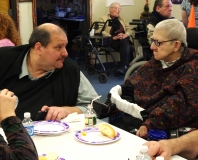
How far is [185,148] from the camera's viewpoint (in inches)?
67.0

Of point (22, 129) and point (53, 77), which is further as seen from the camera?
point (53, 77)

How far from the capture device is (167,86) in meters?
2.12

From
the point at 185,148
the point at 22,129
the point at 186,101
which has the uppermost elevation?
the point at 22,129

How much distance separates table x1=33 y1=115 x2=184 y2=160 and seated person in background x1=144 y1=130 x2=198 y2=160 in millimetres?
54

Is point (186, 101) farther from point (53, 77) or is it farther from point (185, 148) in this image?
point (53, 77)

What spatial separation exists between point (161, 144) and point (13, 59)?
47.4 inches

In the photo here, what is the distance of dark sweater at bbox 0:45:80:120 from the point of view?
7.23 feet

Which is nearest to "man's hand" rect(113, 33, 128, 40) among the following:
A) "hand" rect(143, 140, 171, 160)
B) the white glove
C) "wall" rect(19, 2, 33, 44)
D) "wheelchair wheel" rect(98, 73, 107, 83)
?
"wheelchair wheel" rect(98, 73, 107, 83)

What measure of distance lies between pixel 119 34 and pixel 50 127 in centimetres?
476

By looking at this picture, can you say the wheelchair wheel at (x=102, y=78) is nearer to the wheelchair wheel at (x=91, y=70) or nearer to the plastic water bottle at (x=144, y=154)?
the wheelchair wheel at (x=91, y=70)

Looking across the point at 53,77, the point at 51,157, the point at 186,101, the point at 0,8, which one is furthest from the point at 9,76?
the point at 0,8

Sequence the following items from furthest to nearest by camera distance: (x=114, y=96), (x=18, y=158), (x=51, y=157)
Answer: (x=114, y=96)
(x=51, y=157)
(x=18, y=158)

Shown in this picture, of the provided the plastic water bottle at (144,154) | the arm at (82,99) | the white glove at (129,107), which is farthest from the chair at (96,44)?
the plastic water bottle at (144,154)

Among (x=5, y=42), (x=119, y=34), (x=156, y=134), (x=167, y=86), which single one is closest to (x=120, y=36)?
(x=119, y=34)
